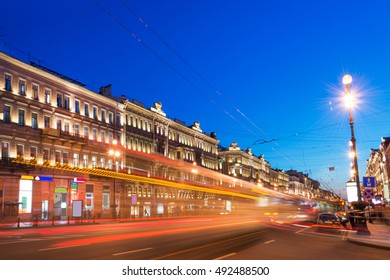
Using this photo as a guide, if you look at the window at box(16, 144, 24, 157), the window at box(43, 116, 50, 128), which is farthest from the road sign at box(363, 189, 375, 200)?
the window at box(43, 116, 50, 128)

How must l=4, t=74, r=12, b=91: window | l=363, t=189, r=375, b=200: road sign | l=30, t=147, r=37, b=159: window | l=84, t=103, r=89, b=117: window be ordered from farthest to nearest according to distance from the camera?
l=84, t=103, r=89, b=117: window → l=30, t=147, r=37, b=159: window → l=4, t=74, r=12, b=91: window → l=363, t=189, r=375, b=200: road sign

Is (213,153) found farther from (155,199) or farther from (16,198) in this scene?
(16,198)

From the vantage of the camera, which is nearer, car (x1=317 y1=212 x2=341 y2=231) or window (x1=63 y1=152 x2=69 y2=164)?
car (x1=317 y1=212 x2=341 y2=231)

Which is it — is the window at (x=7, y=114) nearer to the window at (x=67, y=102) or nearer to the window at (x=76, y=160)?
the window at (x=67, y=102)

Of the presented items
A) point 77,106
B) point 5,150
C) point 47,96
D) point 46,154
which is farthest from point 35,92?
point 5,150

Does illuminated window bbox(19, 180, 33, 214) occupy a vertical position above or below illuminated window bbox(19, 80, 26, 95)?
below

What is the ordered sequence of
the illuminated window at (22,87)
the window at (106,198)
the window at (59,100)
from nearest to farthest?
the illuminated window at (22,87) → the window at (59,100) → the window at (106,198)

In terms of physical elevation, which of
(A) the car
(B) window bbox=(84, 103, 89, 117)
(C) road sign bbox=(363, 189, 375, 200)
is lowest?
(A) the car

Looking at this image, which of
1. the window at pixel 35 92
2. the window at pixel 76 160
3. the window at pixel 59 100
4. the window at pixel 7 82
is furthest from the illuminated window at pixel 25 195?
the window at pixel 59 100

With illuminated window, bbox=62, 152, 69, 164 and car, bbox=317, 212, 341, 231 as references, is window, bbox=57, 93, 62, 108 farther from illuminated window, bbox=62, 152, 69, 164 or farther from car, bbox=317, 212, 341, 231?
car, bbox=317, 212, 341, 231

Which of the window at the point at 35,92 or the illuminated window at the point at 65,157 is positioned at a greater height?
the window at the point at 35,92

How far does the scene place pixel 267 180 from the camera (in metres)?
140

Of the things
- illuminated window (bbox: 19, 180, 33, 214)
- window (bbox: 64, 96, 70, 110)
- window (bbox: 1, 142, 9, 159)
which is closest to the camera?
window (bbox: 1, 142, 9, 159)
